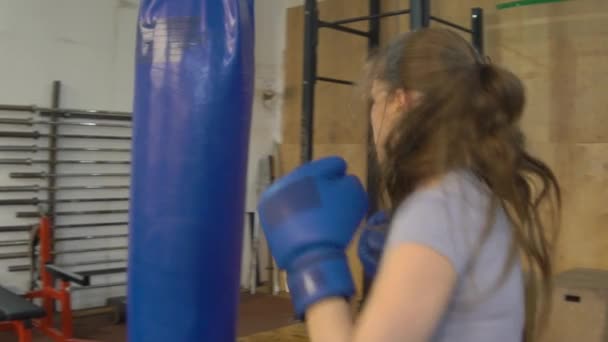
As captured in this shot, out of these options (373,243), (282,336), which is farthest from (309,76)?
(373,243)

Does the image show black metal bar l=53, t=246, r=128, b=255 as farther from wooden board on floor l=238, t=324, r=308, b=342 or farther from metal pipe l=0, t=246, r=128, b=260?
wooden board on floor l=238, t=324, r=308, b=342

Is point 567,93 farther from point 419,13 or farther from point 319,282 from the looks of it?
point 319,282

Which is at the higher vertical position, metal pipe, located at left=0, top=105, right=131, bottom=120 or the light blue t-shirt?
metal pipe, located at left=0, top=105, right=131, bottom=120

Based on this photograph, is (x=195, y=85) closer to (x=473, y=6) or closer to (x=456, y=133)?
(x=456, y=133)

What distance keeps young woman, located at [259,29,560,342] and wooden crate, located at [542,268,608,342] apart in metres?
2.05

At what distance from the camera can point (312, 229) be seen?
1.00 metres

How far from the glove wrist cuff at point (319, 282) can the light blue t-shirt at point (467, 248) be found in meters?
0.13

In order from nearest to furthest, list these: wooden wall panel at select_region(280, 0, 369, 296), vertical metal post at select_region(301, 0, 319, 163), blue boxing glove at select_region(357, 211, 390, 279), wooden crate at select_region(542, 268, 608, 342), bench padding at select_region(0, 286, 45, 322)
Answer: blue boxing glove at select_region(357, 211, 390, 279) → wooden crate at select_region(542, 268, 608, 342) → bench padding at select_region(0, 286, 45, 322) → vertical metal post at select_region(301, 0, 319, 163) → wooden wall panel at select_region(280, 0, 369, 296)

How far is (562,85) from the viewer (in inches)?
148

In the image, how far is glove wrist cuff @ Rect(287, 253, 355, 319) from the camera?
36.8 inches

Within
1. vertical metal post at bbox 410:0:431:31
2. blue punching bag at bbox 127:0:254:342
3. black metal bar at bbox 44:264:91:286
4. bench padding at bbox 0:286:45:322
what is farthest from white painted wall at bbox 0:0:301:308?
blue punching bag at bbox 127:0:254:342

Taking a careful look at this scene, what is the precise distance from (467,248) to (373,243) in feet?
1.08

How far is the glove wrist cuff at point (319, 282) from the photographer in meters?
0.94

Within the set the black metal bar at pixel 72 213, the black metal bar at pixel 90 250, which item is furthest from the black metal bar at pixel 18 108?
the black metal bar at pixel 90 250
